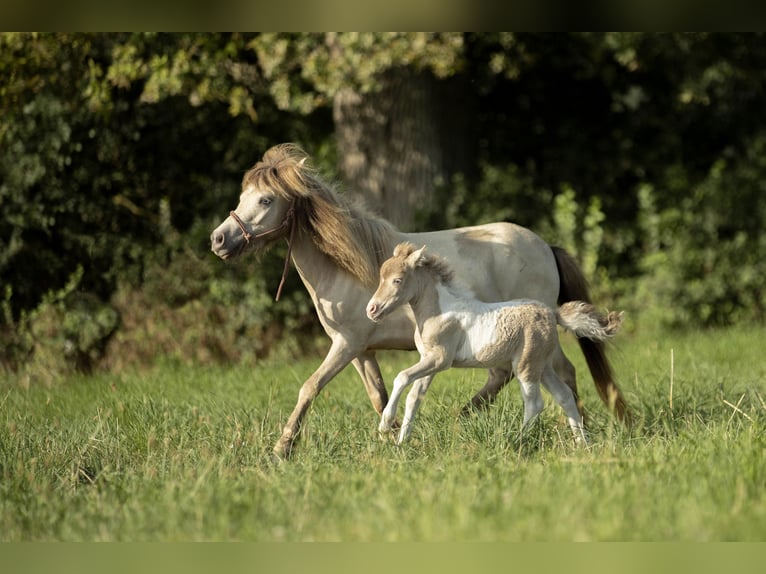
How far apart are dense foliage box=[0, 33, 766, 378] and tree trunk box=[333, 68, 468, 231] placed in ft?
0.25

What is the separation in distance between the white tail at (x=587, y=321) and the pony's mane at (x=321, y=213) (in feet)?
4.00

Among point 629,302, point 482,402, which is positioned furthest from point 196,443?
point 629,302

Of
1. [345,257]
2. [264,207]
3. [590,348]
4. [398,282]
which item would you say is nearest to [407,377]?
[398,282]

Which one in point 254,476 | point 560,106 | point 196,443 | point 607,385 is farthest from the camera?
point 560,106

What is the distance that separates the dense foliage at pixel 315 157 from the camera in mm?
11867

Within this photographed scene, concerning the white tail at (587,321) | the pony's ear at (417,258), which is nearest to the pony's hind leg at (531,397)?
the white tail at (587,321)

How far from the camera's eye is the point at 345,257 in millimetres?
6395

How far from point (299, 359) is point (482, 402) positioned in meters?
5.86

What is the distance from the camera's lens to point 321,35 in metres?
11.8

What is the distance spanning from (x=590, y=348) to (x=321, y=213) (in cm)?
215

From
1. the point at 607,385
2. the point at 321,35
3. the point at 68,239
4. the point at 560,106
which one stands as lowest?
the point at 607,385

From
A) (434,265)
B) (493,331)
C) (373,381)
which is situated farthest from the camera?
(373,381)

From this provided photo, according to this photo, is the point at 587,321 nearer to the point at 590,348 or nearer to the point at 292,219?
the point at 590,348
